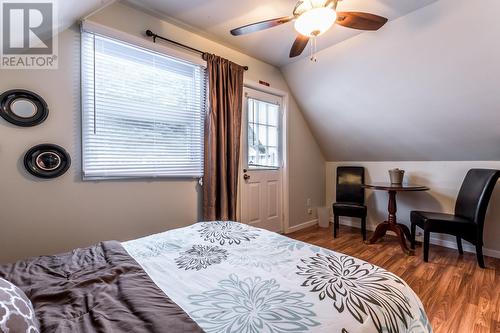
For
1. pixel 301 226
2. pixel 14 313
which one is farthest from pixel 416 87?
pixel 14 313

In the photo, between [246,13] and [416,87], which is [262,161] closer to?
[246,13]

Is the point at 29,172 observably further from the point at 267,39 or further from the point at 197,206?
the point at 267,39

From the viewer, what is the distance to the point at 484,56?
2.06 m

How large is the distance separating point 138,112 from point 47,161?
30.4 inches

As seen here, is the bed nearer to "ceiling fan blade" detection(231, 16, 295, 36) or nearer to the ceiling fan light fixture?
the ceiling fan light fixture

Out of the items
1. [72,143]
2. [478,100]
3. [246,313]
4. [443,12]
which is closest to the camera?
[246,313]

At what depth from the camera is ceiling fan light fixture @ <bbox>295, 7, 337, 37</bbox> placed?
5.01 feet

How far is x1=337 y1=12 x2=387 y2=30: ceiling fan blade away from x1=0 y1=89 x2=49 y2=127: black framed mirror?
221 centimetres

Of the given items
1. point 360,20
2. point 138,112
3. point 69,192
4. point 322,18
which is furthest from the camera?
point 138,112

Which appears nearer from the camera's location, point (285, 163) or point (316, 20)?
point (316, 20)

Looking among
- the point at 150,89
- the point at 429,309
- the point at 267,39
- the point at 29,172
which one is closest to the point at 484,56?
the point at 267,39

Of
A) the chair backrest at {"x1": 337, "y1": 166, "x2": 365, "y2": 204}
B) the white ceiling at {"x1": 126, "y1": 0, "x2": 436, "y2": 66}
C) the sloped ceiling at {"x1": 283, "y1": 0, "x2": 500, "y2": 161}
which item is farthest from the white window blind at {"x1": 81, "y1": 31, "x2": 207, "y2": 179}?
the chair backrest at {"x1": 337, "y1": 166, "x2": 365, "y2": 204}

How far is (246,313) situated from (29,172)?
6.12ft

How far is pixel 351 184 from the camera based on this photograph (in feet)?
Answer: 12.0
